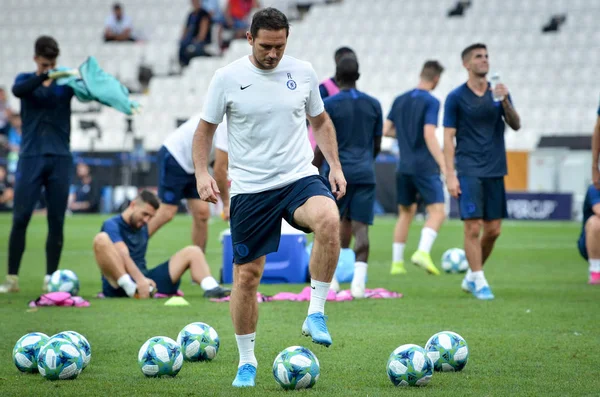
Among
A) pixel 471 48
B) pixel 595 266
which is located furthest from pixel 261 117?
pixel 595 266

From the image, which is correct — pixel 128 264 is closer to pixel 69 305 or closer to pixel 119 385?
pixel 69 305

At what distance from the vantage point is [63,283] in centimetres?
957

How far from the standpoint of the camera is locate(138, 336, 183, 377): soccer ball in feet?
18.0

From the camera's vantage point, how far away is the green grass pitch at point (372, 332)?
523 centimetres

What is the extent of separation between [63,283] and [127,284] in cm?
61

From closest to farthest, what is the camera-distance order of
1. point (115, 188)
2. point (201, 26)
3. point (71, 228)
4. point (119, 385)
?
point (119, 385) → point (71, 228) → point (115, 188) → point (201, 26)

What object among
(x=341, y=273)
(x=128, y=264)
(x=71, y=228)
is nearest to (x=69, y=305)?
(x=128, y=264)

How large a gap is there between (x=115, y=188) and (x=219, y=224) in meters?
5.52

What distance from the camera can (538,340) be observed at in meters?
6.88

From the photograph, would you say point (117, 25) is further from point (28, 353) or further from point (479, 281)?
point (28, 353)

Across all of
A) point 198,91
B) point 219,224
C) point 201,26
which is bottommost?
point 219,224

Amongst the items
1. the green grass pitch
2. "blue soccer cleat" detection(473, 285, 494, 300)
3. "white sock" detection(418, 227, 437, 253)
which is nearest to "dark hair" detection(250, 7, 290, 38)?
the green grass pitch

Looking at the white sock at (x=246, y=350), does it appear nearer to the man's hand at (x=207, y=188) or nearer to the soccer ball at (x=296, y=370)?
the soccer ball at (x=296, y=370)

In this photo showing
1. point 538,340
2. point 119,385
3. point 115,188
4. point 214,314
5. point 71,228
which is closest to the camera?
point 119,385
